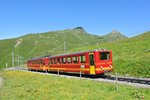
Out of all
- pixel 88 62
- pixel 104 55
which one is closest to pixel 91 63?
pixel 88 62

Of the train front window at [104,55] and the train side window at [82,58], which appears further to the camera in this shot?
the train side window at [82,58]

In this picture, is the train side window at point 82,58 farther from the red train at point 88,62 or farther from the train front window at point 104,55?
the train front window at point 104,55

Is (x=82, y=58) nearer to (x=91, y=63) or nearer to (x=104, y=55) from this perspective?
(x=91, y=63)

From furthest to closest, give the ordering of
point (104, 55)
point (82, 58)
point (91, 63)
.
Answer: point (82, 58) → point (104, 55) → point (91, 63)

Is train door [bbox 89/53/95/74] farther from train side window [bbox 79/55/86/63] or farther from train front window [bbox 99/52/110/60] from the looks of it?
train side window [bbox 79/55/86/63]

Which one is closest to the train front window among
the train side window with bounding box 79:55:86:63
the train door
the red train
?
the red train

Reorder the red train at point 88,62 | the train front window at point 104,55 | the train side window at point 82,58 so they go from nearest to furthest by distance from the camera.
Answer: the red train at point 88,62
the train front window at point 104,55
the train side window at point 82,58

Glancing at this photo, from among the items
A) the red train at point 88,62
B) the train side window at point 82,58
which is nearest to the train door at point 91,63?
the red train at point 88,62

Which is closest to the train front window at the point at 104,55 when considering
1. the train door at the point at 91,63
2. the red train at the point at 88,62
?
the red train at the point at 88,62

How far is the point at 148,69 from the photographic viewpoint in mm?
35094

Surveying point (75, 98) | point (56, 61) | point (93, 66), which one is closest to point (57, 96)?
point (75, 98)

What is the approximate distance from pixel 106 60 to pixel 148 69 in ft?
16.3

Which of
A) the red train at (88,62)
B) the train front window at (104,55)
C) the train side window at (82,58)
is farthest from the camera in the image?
the train side window at (82,58)

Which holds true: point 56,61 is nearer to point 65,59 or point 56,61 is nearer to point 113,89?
point 65,59
